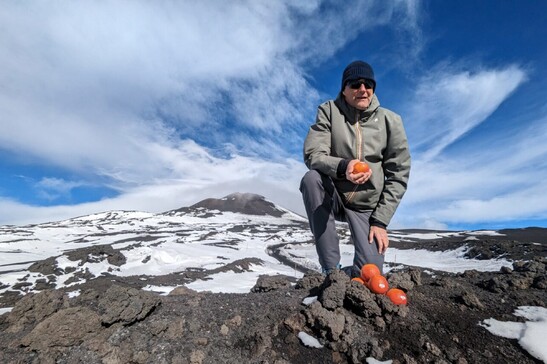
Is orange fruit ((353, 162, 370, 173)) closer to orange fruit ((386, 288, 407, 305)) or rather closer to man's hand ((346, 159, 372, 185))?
man's hand ((346, 159, 372, 185))

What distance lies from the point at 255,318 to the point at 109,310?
1268 mm

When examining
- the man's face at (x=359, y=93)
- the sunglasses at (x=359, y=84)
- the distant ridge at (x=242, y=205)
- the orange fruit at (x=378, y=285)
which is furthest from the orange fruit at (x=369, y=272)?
the distant ridge at (x=242, y=205)

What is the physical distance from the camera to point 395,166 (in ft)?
12.1

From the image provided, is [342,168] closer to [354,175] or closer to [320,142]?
[354,175]

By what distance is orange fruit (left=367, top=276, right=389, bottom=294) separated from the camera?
302 cm

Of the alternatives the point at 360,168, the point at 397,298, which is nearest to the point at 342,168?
the point at 360,168

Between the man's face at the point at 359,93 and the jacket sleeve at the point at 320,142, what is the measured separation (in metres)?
0.28

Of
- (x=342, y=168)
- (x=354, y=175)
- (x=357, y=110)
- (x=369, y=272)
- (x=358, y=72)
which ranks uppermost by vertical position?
(x=358, y=72)

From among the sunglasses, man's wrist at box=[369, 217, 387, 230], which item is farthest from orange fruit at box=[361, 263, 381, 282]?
the sunglasses

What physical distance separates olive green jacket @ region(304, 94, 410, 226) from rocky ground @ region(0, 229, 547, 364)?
3.51 ft

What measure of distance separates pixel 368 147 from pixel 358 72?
853 millimetres

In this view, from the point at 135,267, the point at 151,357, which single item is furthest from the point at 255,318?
the point at 135,267

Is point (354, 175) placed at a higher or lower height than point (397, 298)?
higher

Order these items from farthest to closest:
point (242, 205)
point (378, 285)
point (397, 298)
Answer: point (242, 205) → point (378, 285) → point (397, 298)
